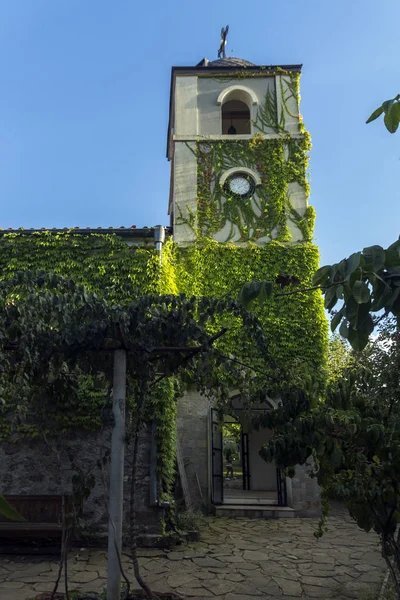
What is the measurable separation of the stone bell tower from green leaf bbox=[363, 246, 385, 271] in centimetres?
977

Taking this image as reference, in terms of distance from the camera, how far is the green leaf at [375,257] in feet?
7.16

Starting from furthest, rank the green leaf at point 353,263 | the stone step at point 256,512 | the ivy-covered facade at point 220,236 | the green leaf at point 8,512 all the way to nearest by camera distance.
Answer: the stone step at point 256,512 → the ivy-covered facade at point 220,236 → the green leaf at point 353,263 → the green leaf at point 8,512

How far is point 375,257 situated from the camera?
222 centimetres

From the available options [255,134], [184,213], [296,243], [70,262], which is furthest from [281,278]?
[70,262]

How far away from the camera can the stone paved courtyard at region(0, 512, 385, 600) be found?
5344 millimetres

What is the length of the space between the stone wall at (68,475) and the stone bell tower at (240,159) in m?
5.72

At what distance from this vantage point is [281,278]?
11609 mm

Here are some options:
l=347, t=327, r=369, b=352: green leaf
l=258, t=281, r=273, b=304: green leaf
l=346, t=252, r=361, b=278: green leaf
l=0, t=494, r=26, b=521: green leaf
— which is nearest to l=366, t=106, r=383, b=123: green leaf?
l=346, t=252, r=361, b=278: green leaf

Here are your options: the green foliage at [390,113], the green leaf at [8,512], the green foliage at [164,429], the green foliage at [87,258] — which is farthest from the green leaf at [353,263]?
the green foliage at [87,258]

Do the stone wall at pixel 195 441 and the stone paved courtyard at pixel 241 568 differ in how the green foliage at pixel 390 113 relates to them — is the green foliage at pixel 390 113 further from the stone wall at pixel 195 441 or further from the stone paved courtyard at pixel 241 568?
the stone wall at pixel 195 441

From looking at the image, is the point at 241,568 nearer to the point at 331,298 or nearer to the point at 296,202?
the point at 331,298

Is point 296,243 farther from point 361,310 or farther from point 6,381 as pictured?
point 361,310

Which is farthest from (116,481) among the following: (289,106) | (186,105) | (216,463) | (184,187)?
(289,106)

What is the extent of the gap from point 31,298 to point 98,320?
65cm
